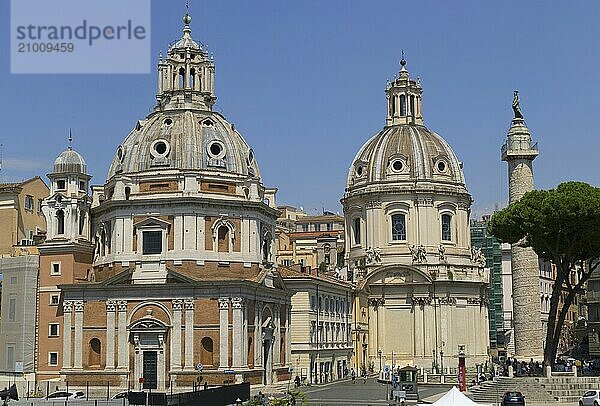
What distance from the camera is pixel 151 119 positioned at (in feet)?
250

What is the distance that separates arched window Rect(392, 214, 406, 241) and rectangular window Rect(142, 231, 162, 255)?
115 feet

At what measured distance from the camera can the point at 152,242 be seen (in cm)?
7081

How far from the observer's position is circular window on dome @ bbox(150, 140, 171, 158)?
7294cm

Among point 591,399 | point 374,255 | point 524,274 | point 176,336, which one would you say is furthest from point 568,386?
point 374,255

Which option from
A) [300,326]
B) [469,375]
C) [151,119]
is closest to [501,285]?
[469,375]

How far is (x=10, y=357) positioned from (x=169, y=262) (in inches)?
559

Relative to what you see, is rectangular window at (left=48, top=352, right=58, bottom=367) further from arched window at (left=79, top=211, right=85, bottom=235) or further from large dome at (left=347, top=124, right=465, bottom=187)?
large dome at (left=347, top=124, right=465, bottom=187)

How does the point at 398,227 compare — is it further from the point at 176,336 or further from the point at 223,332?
the point at 176,336

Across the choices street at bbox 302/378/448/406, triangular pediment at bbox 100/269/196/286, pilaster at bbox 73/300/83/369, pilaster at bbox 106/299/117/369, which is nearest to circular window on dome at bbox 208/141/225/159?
triangular pediment at bbox 100/269/196/286

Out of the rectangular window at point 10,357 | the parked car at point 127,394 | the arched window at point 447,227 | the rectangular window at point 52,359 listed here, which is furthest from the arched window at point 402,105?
the parked car at point 127,394

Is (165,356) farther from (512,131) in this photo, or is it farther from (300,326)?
(512,131)

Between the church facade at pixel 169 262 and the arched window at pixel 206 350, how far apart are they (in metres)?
0.07

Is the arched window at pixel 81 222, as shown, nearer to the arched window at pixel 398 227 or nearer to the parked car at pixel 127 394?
the parked car at pixel 127 394

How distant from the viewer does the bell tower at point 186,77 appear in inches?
3036
